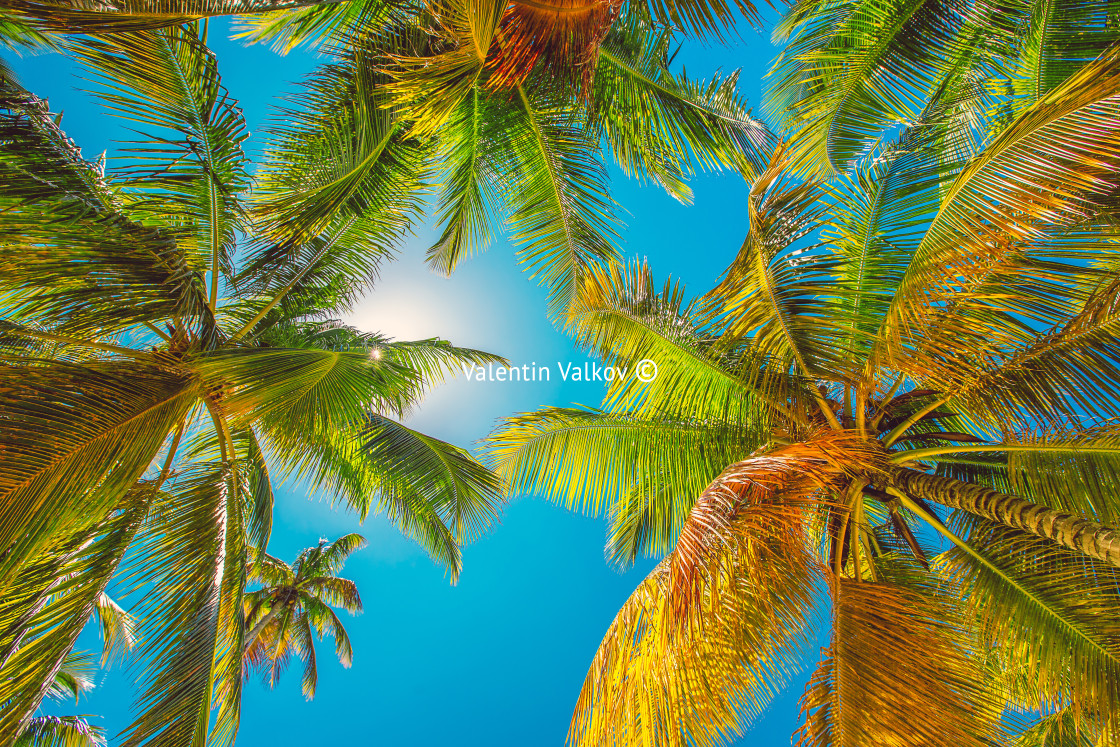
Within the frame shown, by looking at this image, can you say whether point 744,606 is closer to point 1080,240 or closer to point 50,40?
point 1080,240

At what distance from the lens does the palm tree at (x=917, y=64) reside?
4430 millimetres

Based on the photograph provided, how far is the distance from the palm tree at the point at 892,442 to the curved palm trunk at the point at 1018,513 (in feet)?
0.05

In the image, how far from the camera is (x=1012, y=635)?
3832 mm

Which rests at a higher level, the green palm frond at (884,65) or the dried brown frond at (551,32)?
the green palm frond at (884,65)

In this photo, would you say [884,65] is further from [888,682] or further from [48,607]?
[48,607]

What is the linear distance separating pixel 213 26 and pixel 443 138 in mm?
10091

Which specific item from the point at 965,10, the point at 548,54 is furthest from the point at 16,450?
the point at 965,10

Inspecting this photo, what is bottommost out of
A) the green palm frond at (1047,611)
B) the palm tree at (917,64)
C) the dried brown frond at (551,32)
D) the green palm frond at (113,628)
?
the green palm frond at (113,628)

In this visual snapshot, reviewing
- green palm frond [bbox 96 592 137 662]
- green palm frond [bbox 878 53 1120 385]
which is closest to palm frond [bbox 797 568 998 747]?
green palm frond [bbox 878 53 1120 385]

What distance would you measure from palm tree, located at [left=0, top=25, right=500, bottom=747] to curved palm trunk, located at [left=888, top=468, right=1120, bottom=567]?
4.62m

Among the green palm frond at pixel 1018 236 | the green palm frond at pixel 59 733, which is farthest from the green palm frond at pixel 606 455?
the green palm frond at pixel 59 733

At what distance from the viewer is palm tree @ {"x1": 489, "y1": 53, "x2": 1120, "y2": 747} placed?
2.79 metres

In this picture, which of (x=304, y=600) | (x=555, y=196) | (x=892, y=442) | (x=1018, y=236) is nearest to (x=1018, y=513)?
(x=892, y=442)

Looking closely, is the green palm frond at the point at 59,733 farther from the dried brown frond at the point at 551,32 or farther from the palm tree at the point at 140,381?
the dried brown frond at the point at 551,32
